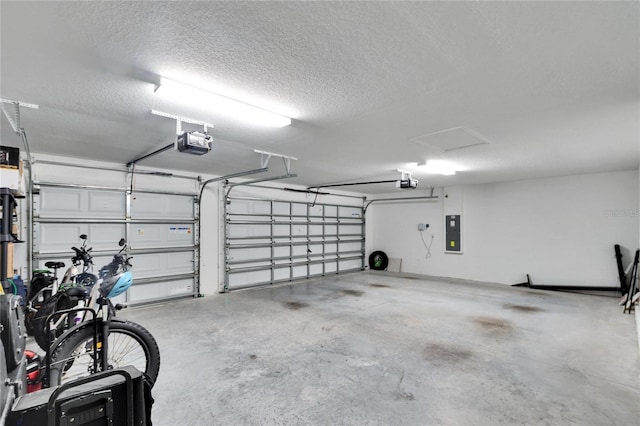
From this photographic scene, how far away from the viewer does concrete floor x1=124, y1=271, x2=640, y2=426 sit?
2.17 metres

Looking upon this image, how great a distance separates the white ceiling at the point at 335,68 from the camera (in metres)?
1.50

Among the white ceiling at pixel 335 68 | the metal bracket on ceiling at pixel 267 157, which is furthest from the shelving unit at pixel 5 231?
the metal bracket on ceiling at pixel 267 157

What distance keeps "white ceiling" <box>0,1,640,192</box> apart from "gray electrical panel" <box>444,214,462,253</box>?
432cm

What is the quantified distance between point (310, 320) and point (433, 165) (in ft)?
10.7

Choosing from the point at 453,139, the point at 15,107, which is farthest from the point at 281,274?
the point at 15,107

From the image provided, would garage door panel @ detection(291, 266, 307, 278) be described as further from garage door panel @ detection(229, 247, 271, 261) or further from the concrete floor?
the concrete floor

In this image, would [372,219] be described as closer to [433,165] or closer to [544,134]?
[433,165]

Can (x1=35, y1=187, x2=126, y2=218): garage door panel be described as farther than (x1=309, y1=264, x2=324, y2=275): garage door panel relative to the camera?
No

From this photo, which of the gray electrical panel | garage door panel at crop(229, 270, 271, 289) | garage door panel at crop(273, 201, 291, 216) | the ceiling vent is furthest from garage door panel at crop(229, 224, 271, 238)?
the gray electrical panel

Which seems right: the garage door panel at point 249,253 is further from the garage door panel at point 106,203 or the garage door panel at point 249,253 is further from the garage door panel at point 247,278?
the garage door panel at point 106,203

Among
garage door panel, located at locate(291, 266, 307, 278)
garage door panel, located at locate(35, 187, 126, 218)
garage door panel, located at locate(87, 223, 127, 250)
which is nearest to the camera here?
garage door panel, located at locate(35, 187, 126, 218)

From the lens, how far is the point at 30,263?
418cm

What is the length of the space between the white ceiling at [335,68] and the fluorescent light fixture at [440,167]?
139 centimetres

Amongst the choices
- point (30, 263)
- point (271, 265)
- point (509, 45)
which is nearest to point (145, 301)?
point (30, 263)
